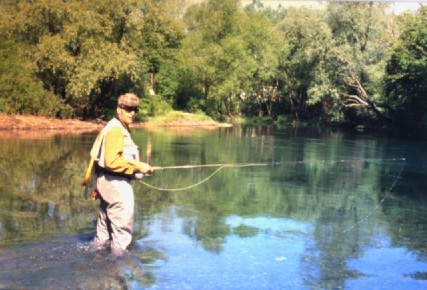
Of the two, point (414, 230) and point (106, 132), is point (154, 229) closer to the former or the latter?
point (106, 132)

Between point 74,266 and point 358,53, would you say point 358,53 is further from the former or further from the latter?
point 74,266

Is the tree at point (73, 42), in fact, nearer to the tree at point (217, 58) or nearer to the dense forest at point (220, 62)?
the dense forest at point (220, 62)

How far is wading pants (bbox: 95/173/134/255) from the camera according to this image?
704cm

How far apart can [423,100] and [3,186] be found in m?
31.9

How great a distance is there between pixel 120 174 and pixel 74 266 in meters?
1.37

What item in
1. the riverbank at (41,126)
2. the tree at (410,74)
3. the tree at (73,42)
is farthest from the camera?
the tree at (73,42)

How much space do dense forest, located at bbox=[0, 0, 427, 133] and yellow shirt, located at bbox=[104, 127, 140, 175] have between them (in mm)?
30071

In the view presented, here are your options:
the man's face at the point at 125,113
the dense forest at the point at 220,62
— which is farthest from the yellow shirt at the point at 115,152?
the dense forest at the point at 220,62

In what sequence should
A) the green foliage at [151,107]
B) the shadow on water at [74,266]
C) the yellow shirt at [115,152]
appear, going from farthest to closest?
1. the green foliage at [151,107]
2. the yellow shirt at [115,152]
3. the shadow on water at [74,266]

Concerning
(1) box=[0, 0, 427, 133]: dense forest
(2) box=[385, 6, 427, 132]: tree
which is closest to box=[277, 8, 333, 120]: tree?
(1) box=[0, 0, 427, 133]: dense forest

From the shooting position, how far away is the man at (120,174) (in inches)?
272

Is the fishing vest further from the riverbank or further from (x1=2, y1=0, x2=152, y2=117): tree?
(x1=2, y1=0, x2=152, y2=117): tree

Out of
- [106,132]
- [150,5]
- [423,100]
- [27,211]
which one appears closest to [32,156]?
[27,211]

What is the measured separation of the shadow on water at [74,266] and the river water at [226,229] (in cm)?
1
